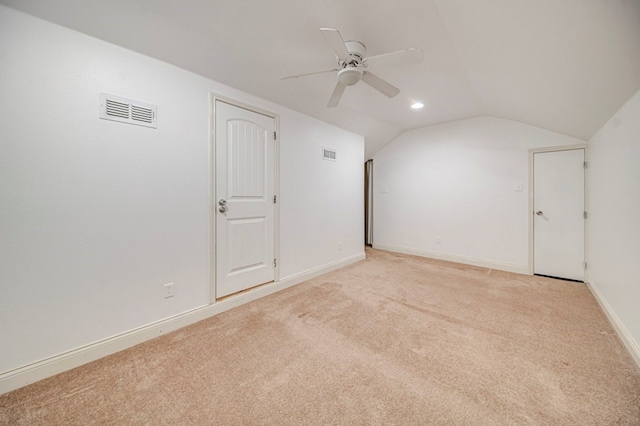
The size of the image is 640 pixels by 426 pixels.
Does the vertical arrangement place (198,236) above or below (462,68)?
below

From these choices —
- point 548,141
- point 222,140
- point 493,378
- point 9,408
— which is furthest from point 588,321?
point 9,408

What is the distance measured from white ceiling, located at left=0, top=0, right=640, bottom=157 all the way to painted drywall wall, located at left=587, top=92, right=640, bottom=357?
247 mm

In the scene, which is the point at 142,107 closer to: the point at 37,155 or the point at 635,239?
the point at 37,155

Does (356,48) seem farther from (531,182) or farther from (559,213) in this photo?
(559,213)

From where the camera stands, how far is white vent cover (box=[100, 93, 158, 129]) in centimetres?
176

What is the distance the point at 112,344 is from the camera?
176cm

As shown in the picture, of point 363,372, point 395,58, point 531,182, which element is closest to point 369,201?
point 531,182

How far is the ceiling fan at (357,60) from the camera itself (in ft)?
5.31

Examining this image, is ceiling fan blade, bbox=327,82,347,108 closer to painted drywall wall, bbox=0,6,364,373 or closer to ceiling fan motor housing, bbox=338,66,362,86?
ceiling fan motor housing, bbox=338,66,362,86

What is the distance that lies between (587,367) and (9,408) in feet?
→ 11.6

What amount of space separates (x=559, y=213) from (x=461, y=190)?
1289 millimetres

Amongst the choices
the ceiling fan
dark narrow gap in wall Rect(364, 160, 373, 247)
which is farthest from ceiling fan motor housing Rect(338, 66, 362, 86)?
dark narrow gap in wall Rect(364, 160, 373, 247)

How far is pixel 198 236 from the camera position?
2.26m

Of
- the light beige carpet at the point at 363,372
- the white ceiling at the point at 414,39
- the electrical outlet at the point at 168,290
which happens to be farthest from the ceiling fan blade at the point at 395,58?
the electrical outlet at the point at 168,290
